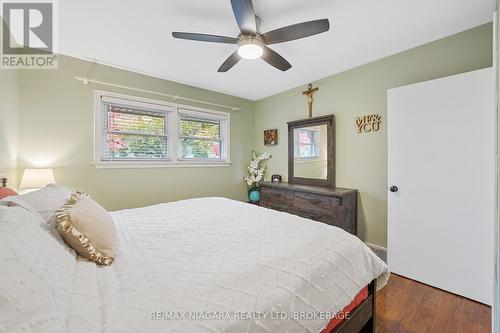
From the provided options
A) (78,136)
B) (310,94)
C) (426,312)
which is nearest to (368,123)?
(310,94)

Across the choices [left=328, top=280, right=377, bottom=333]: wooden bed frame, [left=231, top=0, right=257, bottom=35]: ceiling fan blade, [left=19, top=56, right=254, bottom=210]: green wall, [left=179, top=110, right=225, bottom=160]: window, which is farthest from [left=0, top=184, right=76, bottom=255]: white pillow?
[left=179, top=110, right=225, bottom=160]: window

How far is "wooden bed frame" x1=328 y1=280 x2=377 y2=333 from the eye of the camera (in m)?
1.12

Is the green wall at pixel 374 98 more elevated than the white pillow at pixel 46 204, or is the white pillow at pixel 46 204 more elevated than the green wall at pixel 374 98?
the green wall at pixel 374 98

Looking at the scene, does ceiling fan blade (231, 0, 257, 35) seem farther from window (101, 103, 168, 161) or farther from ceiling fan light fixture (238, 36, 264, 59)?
window (101, 103, 168, 161)

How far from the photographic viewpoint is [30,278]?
1.99 ft

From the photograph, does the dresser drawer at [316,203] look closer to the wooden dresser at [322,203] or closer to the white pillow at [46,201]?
the wooden dresser at [322,203]

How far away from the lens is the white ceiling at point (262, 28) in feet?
5.55

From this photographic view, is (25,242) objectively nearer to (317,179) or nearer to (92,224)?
(92,224)

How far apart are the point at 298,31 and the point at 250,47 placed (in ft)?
1.35

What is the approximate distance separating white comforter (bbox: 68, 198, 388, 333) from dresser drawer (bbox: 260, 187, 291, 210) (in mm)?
1554

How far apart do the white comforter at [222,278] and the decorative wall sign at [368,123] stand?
1.74m

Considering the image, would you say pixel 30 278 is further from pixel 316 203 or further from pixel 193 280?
pixel 316 203

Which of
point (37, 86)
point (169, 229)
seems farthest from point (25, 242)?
point (37, 86)

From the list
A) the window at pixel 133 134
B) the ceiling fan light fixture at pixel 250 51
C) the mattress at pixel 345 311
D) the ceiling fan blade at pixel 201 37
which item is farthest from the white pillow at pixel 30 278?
the window at pixel 133 134
